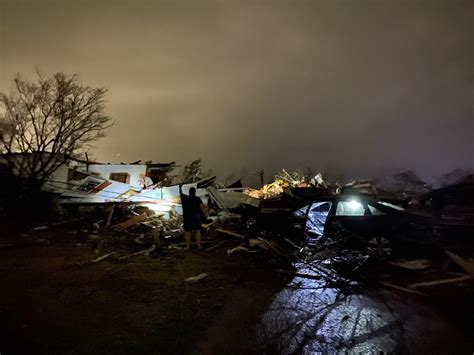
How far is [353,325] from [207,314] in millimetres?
2108

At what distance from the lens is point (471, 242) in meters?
6.86

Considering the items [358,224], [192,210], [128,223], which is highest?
[192,210]

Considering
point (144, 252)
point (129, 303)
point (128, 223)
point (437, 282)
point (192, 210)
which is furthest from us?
point (128, 223)

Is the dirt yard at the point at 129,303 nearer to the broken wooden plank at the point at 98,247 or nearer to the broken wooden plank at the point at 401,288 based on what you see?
the broken wooden plank at the point at 98,247

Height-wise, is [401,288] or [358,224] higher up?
[358,224]

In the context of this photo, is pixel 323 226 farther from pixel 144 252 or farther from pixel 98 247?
pixel 98 247

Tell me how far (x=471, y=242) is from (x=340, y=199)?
126 inches

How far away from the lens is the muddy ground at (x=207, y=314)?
12.2ft

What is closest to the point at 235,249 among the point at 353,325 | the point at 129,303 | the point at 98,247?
the point at 98,247

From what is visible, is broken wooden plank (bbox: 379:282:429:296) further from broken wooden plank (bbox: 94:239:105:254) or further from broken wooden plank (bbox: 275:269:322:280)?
broken wooden plank (bbox: 94:239:105:254)

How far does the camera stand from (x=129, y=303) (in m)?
5.06

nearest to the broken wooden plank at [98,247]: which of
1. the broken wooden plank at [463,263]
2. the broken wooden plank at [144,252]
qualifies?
the broken wooden plank at [144,252]

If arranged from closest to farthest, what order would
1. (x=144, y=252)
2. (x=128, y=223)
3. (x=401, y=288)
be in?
(x=401, y=288)
(x=144, y=252)
(x=128, y=223)

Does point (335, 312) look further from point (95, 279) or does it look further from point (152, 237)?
point (152, 237)
